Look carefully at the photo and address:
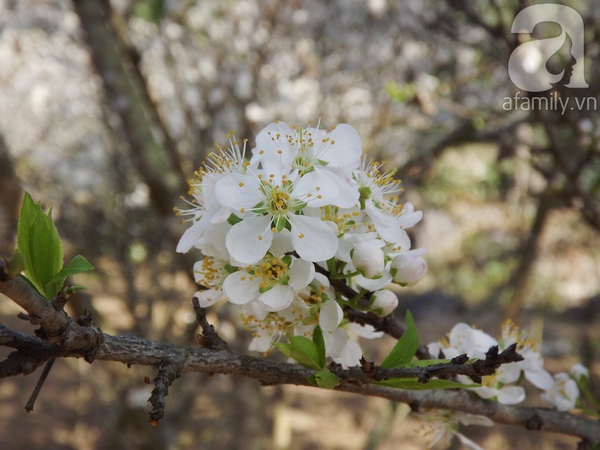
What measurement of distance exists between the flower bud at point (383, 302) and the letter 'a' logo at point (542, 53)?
5.77 feet

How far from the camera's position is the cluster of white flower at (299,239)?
2.96 feet

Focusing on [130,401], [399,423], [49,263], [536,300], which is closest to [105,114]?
[130,401]

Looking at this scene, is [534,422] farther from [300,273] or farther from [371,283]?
[300,273]

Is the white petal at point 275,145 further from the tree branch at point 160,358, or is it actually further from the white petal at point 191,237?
the tree branch at point 160,358

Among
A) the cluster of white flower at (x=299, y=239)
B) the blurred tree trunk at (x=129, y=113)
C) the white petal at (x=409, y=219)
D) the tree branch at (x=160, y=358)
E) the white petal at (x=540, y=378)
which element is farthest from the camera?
the blurred tree trunk at (x=129, y=113)

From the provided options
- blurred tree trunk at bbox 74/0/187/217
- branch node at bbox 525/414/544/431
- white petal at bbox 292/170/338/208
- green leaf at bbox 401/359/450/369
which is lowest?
green leaf at bbox 401/359/450/369

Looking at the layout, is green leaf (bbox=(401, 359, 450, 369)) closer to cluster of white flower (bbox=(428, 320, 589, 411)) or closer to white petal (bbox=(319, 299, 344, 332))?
white petal (bbox=(319, 299, 344, 332))

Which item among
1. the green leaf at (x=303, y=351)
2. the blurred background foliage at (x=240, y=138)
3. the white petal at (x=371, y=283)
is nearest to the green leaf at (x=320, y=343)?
the green leaf at (x=303, y=351)

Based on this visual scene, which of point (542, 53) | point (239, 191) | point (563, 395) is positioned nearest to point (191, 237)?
point (239, 191)

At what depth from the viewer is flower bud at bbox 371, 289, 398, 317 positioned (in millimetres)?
954

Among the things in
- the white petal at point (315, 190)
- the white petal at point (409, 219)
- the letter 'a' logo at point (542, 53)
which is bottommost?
the white petal at point (315, 190)

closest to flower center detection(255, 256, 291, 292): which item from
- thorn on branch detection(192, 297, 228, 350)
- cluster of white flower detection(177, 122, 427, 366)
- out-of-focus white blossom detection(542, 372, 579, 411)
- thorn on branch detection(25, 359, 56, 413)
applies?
cluster of white flower detection(177, 122, 427, 366)

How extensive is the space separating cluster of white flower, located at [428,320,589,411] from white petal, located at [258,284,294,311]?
370 mm

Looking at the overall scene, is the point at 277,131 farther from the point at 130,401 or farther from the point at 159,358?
the point at 130,401
